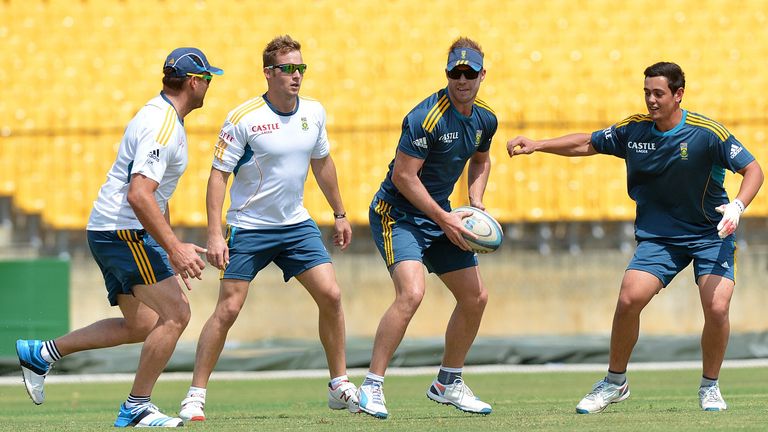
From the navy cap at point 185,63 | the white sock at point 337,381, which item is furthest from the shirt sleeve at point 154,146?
the white sock at point 337,381

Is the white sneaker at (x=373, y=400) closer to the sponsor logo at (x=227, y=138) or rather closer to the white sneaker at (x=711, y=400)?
the sponsor logo at (x=227, y=138)

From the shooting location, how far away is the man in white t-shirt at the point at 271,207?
26.0ft

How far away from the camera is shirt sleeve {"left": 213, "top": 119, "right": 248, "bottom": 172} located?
7.90 meters

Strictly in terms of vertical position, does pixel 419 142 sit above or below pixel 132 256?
above

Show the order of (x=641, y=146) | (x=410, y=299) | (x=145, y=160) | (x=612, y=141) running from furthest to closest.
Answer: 1. (x=612, y=141)
2. (x=641, y=146)
3. (x=410, y=299)
4. (x=145, y=160)

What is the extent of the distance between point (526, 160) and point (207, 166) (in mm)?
4075

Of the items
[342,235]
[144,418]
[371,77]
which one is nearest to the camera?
[144,418]

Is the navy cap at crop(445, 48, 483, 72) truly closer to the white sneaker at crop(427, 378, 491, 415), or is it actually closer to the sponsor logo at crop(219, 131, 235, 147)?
the sponsor logo at crop(219, 131, 235, 147)

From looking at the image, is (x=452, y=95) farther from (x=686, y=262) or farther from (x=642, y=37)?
(x=642, y=37)

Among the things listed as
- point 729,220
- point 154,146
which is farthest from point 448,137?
point 154,146

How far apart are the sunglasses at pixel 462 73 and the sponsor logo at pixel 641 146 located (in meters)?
1.07

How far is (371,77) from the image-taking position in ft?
59.3

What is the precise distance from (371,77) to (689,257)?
10447mm

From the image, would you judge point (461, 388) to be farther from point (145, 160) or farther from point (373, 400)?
point (145, 160)
